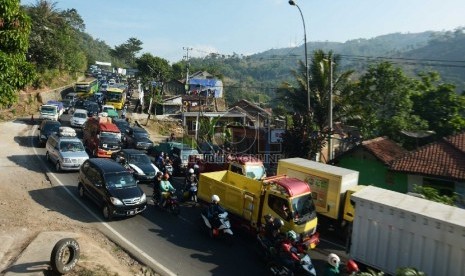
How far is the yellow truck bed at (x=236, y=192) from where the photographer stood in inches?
536

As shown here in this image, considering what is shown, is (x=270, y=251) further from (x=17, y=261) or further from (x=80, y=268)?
(x=17, y=261)

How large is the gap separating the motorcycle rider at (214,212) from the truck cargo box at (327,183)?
14.8 feet

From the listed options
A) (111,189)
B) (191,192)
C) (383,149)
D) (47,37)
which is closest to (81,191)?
(111,189)

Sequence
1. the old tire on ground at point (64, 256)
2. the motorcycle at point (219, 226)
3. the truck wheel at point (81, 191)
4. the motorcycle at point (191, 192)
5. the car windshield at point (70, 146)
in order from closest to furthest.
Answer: the old tire on ground at point (64, 256), the motorcycle at point (219, 226), the truck wheel at point (81, 191), the motorcycle at point (191, 192), the car windshield at point (70, 146)

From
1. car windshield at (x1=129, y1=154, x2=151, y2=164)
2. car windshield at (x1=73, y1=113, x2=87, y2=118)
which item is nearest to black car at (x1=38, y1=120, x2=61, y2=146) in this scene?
car windshield at (x1=73, y1=113, x2=87, y2=118)

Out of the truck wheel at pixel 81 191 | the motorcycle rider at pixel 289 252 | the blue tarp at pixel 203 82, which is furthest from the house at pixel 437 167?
the blue tarp at pixel 203 82

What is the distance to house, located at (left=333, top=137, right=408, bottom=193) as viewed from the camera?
71.0 ft

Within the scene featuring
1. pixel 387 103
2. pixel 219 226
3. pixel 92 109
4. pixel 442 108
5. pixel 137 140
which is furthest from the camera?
pixel 92 109

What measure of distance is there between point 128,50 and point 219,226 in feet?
387

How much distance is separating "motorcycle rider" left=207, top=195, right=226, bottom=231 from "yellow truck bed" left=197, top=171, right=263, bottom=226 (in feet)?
2.45

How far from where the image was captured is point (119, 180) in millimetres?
15375

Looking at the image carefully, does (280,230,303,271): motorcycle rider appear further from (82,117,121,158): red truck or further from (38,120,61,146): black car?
(38,120,61,146): black car

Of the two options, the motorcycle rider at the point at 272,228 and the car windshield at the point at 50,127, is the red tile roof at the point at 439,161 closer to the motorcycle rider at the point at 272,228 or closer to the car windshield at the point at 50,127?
the motorcycle rider at the point at 272,228

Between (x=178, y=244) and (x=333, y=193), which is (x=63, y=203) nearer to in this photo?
(x=178, y=244)
